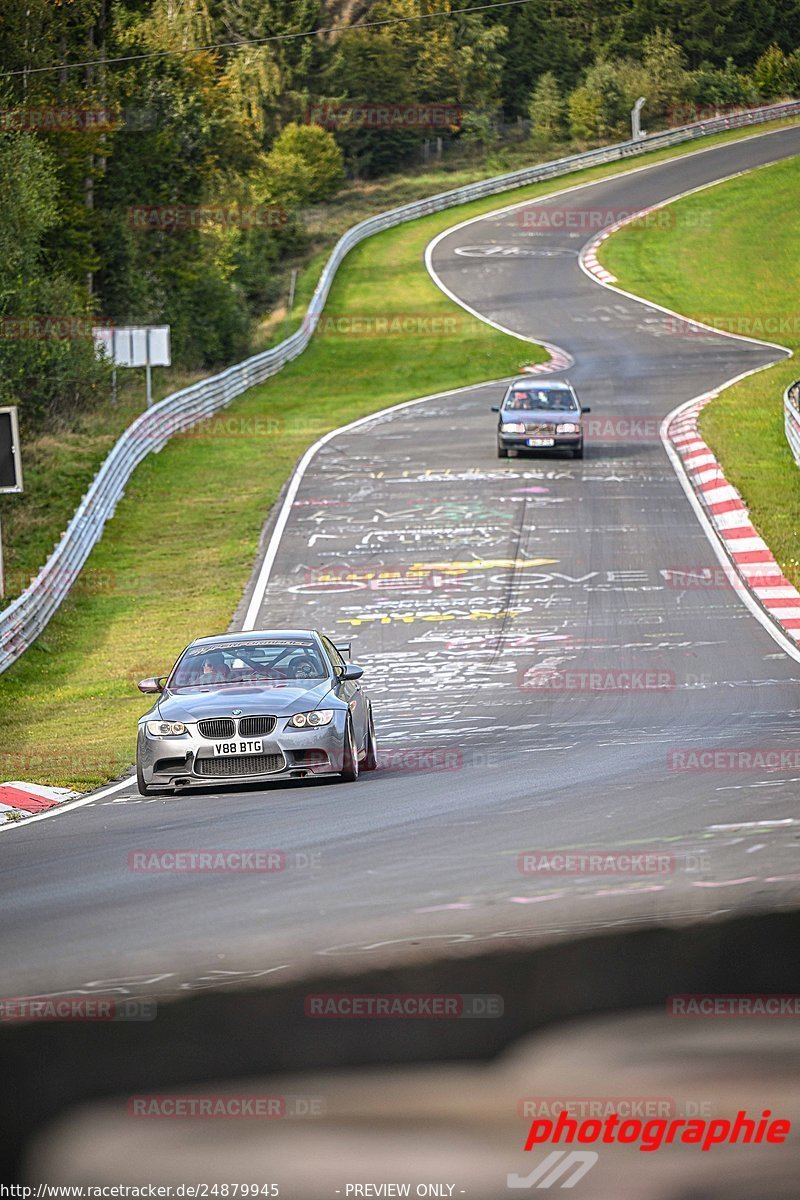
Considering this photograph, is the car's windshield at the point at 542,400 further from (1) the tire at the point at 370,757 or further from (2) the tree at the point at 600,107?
(2) the tree at the point at 600,107

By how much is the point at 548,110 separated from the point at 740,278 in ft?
125

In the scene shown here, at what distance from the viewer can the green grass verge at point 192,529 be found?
18625 mm

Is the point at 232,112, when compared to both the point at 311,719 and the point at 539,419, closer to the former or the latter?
the point at 539,419

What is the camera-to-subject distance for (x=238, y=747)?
1225cm

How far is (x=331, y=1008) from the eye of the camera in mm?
5582

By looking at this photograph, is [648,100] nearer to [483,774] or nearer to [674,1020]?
[483,774]

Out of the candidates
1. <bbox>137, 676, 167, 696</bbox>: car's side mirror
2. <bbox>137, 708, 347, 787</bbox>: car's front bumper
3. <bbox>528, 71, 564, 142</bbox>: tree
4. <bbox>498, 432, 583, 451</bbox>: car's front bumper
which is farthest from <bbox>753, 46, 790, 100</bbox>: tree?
<bbox>137, 708, 347, 787</bbox>: car's front bumper

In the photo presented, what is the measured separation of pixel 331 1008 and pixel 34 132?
42153 mm

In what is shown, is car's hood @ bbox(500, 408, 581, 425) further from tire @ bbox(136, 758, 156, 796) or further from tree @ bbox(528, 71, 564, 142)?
tree @ bbox(528, 71, 564, 142)

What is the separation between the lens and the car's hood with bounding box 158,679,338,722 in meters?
12.4

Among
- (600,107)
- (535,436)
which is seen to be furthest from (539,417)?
(600,107)

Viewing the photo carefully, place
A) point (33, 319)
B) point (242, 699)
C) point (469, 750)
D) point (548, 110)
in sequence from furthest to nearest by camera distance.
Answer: point (548, 110)
point (33, 319)
point (469, 750)
point (242, 699)

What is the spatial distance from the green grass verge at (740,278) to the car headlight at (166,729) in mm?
20396

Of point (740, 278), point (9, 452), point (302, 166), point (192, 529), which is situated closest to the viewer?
point (9, 452)
